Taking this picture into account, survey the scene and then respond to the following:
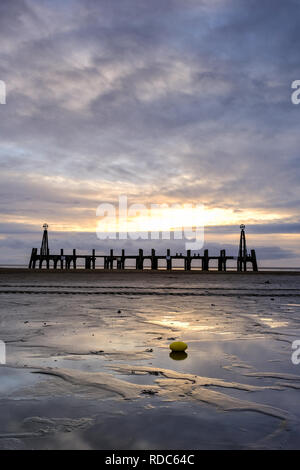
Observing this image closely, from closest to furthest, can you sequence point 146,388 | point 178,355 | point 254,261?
point 146,388
point 178,355
point 254,261

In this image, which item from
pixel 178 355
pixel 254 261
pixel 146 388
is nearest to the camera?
pixel 146 388

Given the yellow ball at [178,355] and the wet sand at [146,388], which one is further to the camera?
the yellow ball at [178,355]

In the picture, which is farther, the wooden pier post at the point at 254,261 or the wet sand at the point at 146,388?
the wooden pier post at the point at 254,261

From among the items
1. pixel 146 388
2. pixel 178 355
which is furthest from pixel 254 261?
pixel 146 388

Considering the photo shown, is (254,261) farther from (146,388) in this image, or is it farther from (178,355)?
(146,388)

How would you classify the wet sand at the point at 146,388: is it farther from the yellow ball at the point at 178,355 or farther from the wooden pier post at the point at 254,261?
the wooden pier post at the point at 254,261

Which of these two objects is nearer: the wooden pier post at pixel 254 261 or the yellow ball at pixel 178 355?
the yellow ball at pixel 178 355

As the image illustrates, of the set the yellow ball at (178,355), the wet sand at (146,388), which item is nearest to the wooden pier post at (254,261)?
the wet sand at (146,388)

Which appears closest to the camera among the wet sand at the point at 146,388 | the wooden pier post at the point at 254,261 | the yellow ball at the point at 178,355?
the wet sand at the point at 146,388

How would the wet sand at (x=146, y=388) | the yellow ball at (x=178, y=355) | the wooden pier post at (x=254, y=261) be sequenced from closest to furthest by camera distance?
the wet sand at (x=146, y=388) < the yellow ball at (x=178, y=355) < the wooden pier post at (x=254, y=261)
